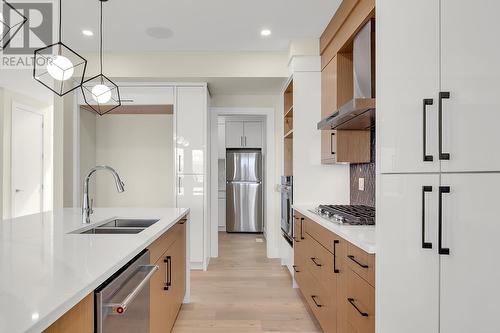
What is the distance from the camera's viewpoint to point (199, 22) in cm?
319

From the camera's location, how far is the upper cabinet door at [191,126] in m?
4.21

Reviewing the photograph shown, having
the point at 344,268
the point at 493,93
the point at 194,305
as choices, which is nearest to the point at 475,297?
the point at 493,93

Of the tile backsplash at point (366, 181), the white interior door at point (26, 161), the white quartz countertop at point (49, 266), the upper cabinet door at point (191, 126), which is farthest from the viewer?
the white interior door at point (26, 161)

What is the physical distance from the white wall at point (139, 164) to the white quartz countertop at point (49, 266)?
118 inches

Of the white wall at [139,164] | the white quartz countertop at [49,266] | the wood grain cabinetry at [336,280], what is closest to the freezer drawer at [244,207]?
the white wall at [139,164]

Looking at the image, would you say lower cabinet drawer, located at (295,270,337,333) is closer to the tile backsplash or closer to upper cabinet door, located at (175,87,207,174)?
the tile backsplash

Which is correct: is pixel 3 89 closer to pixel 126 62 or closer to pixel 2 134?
pixel 2 134

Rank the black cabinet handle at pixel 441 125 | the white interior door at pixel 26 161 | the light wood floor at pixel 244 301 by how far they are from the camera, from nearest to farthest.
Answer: the black cabinet handle at pixel 441 125, the light wood floor at pixel 244 301, the white interior door at pixel 26 161

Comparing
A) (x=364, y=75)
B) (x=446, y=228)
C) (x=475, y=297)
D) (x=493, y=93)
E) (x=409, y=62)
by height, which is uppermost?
(x=364, y=75)

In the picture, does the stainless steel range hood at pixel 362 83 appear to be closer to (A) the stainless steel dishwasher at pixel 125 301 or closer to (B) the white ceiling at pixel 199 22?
(B) the white ceiling at pixel 199 22

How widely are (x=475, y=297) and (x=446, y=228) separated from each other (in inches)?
8.1

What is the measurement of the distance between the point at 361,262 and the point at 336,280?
1.48 ft

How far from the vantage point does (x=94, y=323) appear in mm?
1040

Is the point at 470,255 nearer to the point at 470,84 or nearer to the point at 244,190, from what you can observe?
the point at 470,84
